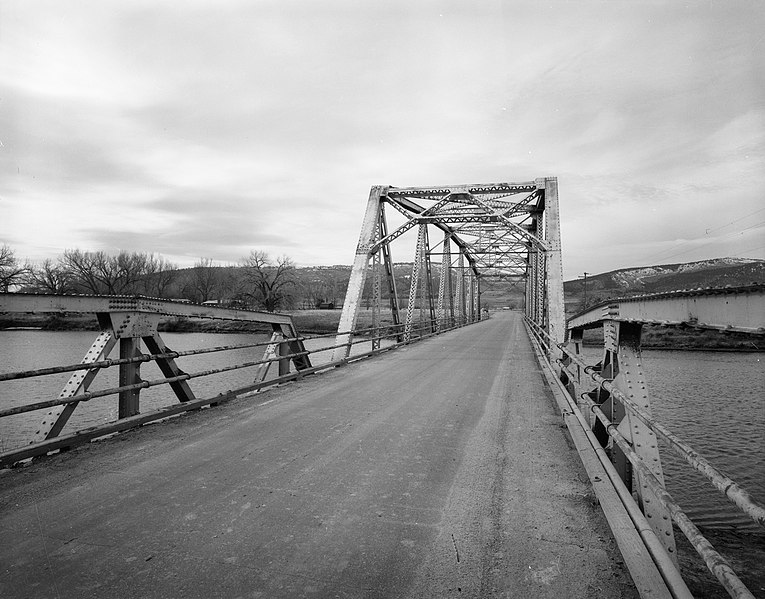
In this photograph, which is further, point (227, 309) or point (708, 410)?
point (708, 410)

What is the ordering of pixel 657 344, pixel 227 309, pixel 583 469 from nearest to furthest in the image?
pixel 583 469 → pixel 227 309 → pixel 657 344

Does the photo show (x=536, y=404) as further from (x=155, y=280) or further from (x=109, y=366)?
(x=155, y=280)

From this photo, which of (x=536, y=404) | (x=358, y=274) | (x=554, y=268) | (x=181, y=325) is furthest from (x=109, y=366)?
(x=181, y=325)

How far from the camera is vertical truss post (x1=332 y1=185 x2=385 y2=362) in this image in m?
12.9

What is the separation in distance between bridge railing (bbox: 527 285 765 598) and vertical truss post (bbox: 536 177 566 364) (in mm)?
5954

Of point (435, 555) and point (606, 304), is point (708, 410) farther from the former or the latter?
point (435, 555)

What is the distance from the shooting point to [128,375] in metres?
5.46

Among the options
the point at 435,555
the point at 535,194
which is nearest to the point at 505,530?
the point at 435,555

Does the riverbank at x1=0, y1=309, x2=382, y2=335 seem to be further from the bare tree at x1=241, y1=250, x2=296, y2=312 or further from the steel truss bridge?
the steel truss bridge

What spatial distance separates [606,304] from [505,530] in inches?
109

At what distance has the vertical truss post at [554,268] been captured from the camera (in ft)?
39.3

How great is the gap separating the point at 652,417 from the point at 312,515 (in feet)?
8.00

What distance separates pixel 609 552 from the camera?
108 inches

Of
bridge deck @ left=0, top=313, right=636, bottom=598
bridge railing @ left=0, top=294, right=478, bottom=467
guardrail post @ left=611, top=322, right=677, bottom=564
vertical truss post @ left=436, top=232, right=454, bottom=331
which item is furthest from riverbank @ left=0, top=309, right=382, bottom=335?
guardrail post @ left=611, top=322, right=677, bottom=564
